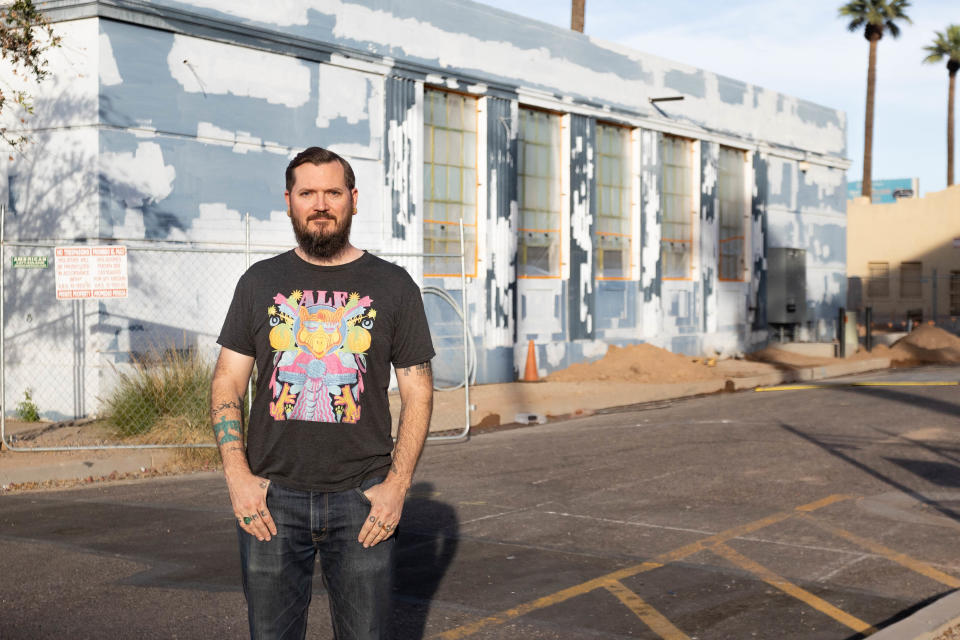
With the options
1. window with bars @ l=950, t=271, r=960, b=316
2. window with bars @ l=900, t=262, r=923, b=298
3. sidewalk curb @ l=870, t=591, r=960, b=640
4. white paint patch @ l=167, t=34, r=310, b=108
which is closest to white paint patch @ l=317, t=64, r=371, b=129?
white paint patch @ l=167, t=34, r=310, b=108

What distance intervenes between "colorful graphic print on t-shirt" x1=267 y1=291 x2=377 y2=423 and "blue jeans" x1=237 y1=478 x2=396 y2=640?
0.25 meters

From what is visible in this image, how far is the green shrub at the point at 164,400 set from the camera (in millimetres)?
12242

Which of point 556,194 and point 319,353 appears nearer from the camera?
point 319,353

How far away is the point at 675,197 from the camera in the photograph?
2547 cm

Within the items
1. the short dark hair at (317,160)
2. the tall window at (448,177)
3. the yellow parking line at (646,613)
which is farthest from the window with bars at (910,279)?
the short dark hair at (317,160)

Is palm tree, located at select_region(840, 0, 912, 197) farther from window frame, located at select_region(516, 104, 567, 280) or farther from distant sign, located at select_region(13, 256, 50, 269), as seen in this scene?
distant sign, located at select_region(13, 256, 50, 269)

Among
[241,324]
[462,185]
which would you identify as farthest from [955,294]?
[241,324]

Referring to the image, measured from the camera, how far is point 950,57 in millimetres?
63062

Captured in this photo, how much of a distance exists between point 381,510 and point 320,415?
0.35 m

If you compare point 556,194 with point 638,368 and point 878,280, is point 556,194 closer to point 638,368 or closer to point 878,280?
point 638,368

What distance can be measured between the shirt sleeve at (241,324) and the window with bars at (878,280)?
49967 millimetres

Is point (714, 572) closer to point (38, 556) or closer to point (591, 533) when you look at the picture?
point (591, 533)

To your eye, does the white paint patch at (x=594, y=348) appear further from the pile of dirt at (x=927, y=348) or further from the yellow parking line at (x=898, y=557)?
the yellow parking line at (x=898, y=557)

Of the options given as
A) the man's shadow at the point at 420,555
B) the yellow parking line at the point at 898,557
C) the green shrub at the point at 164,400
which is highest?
the green shrub at the point at 164,400
